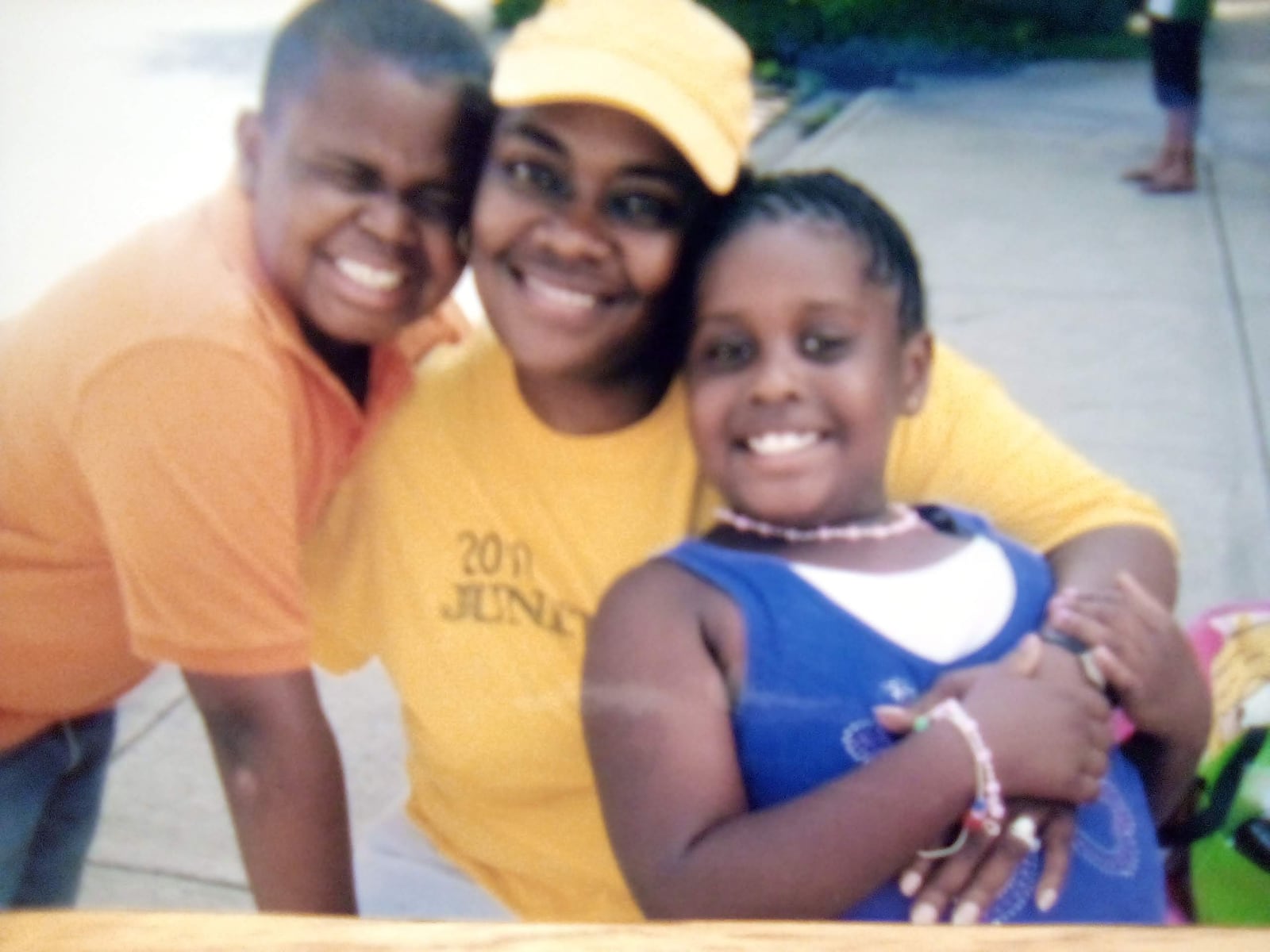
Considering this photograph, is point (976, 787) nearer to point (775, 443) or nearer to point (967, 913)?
point (967, 913)

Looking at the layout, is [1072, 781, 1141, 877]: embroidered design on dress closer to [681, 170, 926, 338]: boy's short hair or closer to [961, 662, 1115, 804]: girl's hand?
[961, 662, 1115, 804]: girl's hand

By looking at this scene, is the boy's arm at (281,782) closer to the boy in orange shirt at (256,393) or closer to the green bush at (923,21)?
the boy in orange shirt at (256,393)

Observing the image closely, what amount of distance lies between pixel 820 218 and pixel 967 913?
0.46 meters

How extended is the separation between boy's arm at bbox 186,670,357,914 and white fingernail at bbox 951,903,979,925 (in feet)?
1.32

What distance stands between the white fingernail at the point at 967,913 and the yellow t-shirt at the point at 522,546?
0.24 m

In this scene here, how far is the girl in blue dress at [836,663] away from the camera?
29.9 inches

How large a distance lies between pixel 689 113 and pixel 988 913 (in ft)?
1.73

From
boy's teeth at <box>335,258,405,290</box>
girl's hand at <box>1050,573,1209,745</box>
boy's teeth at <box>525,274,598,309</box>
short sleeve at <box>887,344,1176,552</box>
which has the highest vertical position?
boy's teeth at <box>335,258,405,290</box>

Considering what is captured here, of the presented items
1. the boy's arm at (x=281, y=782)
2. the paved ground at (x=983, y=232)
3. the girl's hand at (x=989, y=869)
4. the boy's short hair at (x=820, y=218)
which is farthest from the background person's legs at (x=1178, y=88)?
the boy's arm at (x=281, y=782)

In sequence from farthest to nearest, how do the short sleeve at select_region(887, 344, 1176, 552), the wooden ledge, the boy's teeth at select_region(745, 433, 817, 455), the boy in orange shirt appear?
the short sleeve at select_region(887, 344, 1176, 552), the boy's teeth at select_region(745, 433, 817, 455), the boy in orange shirt, the wooden ledge

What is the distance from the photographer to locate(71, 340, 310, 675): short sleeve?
29.0 inches

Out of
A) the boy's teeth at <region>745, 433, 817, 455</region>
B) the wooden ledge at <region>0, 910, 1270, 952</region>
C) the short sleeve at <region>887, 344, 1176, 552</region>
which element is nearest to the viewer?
the wooden ledge at <region>0, 910, 1270, 952</region>

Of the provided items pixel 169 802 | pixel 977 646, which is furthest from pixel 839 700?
pixel 169 802

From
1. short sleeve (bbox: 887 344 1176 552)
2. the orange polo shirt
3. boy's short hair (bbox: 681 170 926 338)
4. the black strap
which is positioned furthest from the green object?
the orange polo shirt
